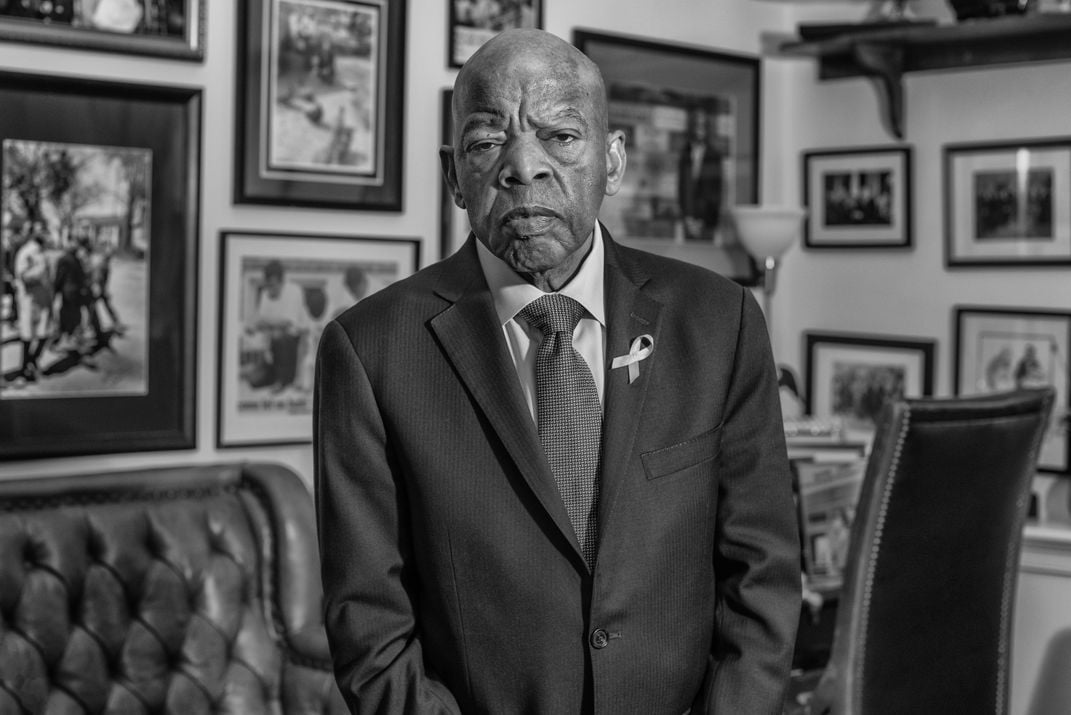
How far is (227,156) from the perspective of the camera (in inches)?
132

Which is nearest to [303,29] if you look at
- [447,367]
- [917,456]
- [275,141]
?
[275,141]

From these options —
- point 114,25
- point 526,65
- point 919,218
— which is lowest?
point 526,65

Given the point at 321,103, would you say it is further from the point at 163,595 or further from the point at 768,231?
the point at 768,231

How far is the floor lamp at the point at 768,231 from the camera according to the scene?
4348mm

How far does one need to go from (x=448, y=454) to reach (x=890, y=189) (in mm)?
3297

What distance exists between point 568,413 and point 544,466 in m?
0.08

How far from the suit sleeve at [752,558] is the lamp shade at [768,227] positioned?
2.80 meters

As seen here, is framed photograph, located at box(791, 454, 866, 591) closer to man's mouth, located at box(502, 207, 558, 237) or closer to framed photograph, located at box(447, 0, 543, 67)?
framed photograph, located at box(447, 0, 543, 67)

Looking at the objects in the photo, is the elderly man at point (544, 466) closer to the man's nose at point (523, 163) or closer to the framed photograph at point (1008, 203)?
the man's nose at point (523, 163)

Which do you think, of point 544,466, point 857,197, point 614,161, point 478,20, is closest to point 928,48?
point 857,197

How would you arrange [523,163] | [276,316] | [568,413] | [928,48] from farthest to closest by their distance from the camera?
1. [928,48]
2. [276,316]
3. [568,413]
4. [523,163]

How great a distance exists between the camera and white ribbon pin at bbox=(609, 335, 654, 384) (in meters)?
1.55

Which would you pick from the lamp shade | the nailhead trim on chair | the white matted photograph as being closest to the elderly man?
the nailhead trim on chair

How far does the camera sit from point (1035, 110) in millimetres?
4129
